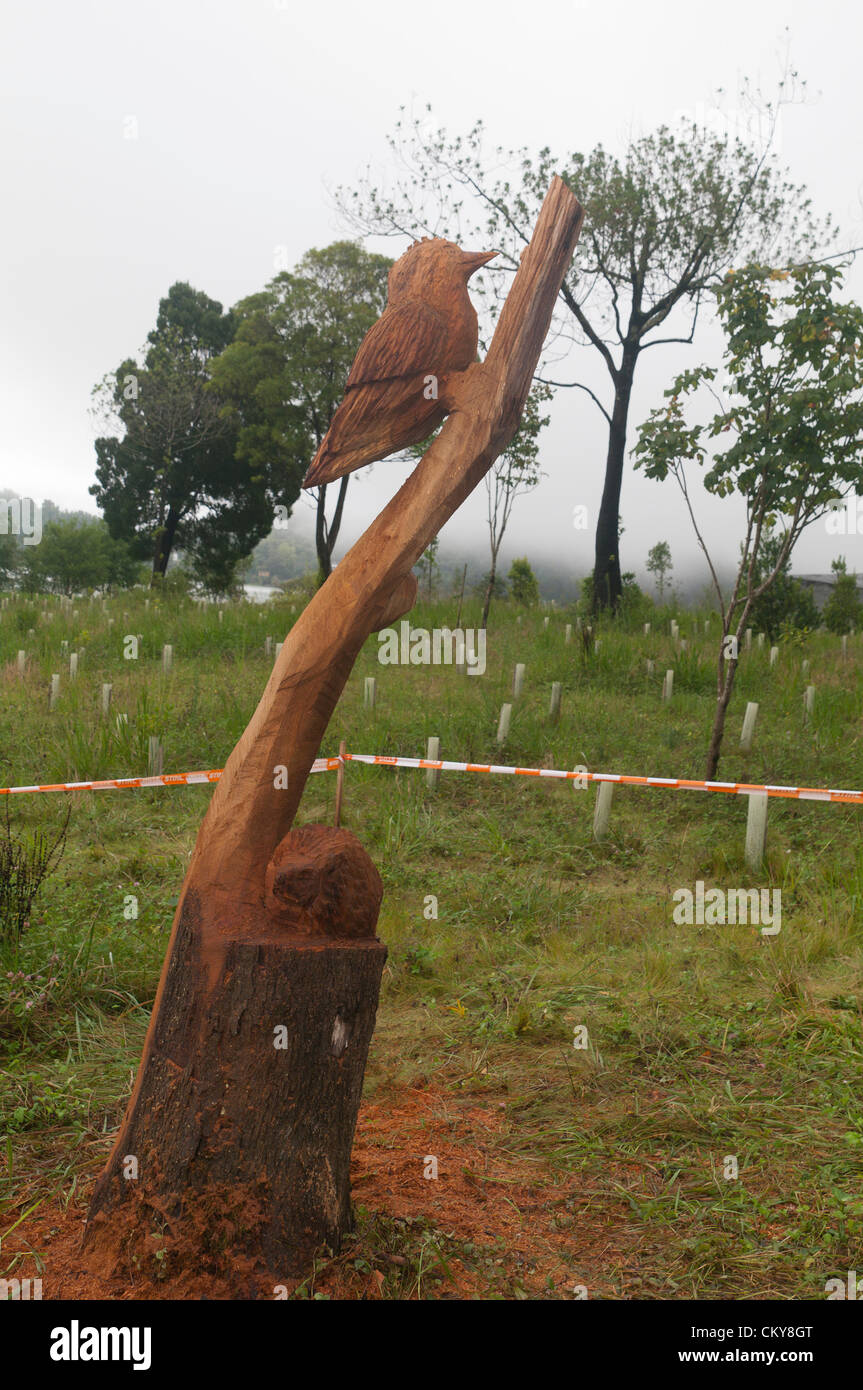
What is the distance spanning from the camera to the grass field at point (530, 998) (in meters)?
2.77

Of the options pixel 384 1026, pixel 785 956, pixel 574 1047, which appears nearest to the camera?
pixel 574 1047

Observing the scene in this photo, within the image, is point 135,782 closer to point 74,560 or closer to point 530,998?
point 530,998

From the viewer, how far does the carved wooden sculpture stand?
93.9 inches

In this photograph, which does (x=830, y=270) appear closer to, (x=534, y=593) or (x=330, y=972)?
(x=330, y=972)

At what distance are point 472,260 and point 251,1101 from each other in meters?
2.28

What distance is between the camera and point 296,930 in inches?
98.7

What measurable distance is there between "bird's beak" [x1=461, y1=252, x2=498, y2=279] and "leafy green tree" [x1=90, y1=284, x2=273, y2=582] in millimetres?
19630

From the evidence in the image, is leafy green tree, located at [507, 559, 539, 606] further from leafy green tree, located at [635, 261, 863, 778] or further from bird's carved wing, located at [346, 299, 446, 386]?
bird's carved wing, located at [346, 299, 446, 386]

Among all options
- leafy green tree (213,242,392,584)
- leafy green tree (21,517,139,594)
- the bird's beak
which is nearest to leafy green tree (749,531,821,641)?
leafy green tree (213,242,392,584)

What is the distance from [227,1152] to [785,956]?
3.33 meters

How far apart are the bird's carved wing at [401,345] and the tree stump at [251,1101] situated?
1282 millimetres
